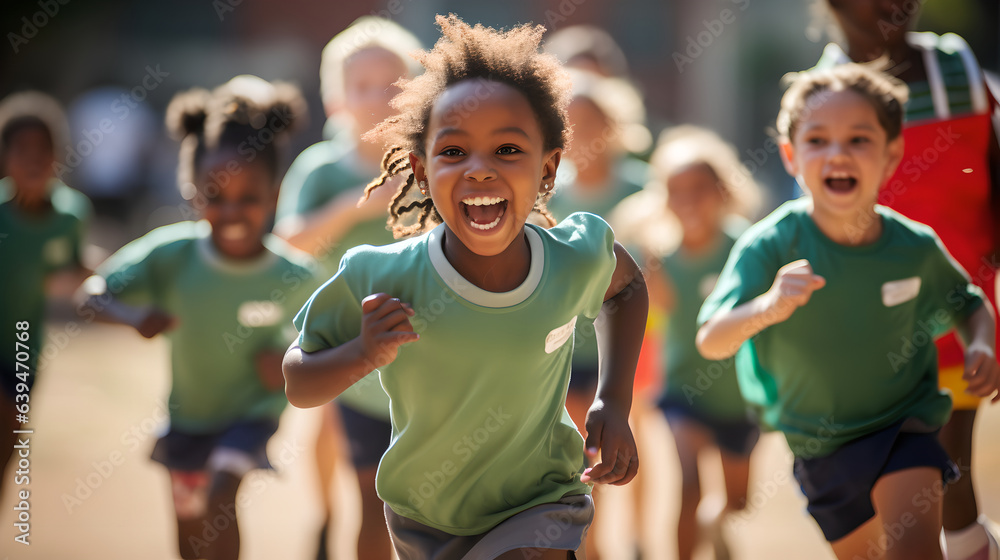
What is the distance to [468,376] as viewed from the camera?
2240mm

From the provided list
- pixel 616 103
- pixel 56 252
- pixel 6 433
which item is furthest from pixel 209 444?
pixel 616 103

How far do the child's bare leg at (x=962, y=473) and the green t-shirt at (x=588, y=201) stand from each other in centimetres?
146

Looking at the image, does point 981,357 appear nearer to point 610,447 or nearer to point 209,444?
point 610,447

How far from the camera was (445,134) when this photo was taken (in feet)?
7.35

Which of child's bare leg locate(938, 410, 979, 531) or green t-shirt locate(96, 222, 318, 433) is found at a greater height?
green t-shirt locate(96, 222, 318, 433)

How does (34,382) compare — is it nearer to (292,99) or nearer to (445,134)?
(292,99)

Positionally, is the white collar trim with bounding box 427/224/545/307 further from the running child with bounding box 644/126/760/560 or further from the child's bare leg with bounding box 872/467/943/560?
the running child with bounding box 644/126/760/560

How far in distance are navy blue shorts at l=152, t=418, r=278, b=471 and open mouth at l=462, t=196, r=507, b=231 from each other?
68.0 inches

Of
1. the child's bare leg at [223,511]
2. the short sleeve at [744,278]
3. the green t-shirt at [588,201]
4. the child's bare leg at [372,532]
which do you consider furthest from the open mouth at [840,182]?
the child's bare leg at [223,511]

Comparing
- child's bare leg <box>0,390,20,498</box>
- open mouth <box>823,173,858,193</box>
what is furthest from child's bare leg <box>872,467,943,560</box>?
child's bare leg <box>0,390,20,498</box>

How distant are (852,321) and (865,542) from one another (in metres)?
0.64

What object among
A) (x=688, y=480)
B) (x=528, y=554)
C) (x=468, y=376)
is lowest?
(x=688, y=480)

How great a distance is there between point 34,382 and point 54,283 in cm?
47

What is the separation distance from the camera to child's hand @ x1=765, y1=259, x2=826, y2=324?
8.48ft
